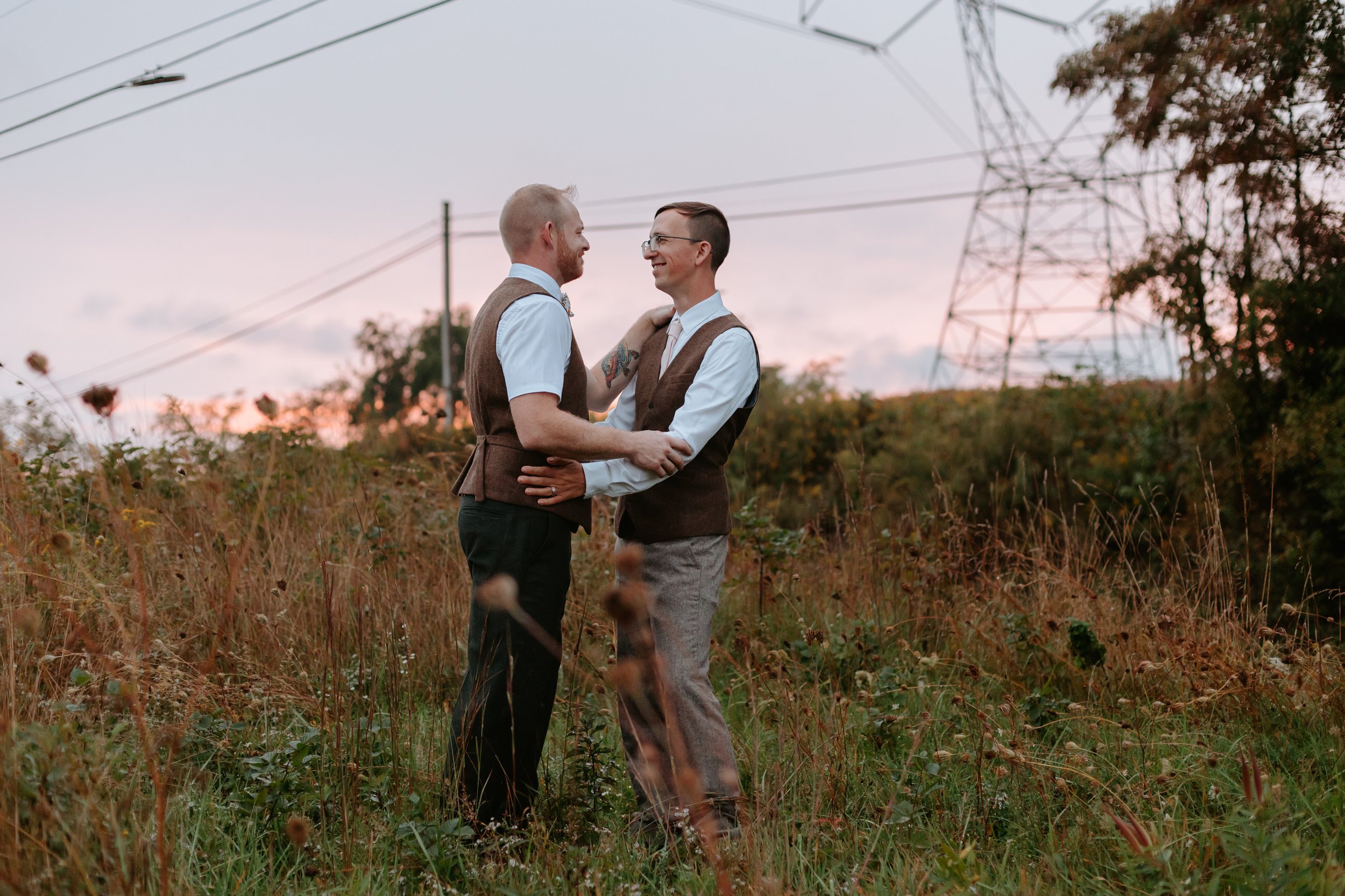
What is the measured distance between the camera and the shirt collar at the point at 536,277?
3.26 meters

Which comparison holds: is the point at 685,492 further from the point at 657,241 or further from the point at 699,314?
the point at 657,241

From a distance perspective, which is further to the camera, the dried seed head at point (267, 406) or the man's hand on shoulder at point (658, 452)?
the man's hand on shoulder at point (658, 452)

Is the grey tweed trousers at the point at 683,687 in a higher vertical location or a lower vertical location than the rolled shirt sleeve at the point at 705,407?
lower

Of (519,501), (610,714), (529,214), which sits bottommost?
(610,714)

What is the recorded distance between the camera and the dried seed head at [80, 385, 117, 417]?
6.98ft

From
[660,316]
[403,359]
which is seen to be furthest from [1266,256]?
[403,359]

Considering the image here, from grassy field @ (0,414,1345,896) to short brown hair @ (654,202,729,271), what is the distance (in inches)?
61.0

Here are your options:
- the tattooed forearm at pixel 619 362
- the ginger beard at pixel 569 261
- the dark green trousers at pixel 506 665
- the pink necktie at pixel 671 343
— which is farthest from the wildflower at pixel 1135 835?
the ginger beard at pixel 569 261

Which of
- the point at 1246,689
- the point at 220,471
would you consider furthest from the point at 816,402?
the point at 1246,689

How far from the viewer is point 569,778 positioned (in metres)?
3.61

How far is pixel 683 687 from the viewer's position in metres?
3.22

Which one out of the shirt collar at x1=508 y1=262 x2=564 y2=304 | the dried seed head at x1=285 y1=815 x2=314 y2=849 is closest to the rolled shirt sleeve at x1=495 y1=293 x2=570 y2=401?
the shirt collar at x1=508 y1=262 x2=564 y2=304

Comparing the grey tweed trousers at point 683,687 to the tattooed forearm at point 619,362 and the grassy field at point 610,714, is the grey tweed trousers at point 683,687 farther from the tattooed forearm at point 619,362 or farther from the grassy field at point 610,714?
the tattooed forearm at point 619,362

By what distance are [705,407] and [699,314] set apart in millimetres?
436
